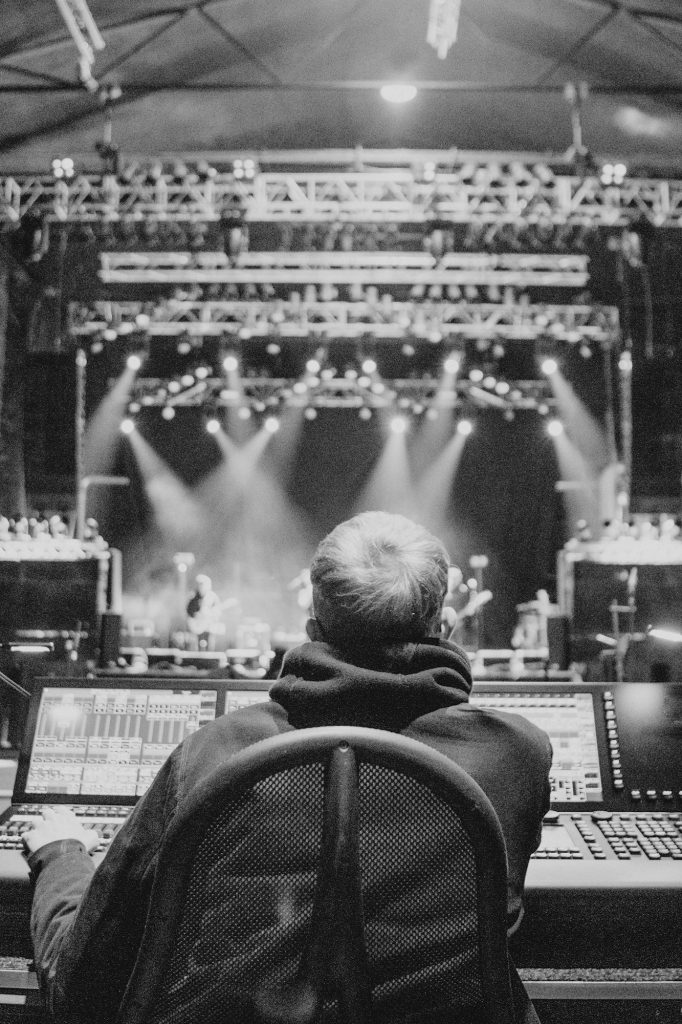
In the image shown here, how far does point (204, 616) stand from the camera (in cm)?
1072

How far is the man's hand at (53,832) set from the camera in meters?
1.32

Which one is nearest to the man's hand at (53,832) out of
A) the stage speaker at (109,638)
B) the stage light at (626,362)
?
the stage speaker at (109,638)

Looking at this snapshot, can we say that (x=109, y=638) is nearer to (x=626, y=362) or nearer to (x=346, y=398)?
(x=346, y=398)

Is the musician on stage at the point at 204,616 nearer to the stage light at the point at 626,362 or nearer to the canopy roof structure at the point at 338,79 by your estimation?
the canopy roof structure at the point at 338,79

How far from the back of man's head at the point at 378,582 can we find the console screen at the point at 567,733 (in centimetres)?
99

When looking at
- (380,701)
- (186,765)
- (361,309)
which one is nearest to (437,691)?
(380,701)

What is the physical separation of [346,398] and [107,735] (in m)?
9.91

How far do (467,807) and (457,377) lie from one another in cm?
1063

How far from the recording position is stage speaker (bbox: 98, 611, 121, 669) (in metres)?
8.94

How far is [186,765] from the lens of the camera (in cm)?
105

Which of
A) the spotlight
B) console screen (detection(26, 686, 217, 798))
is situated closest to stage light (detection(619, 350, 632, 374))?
the spotlight

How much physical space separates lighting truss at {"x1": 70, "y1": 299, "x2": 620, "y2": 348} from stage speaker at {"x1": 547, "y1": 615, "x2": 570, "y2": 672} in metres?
3.23

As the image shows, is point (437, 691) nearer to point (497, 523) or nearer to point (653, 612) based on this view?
point (653, 612)

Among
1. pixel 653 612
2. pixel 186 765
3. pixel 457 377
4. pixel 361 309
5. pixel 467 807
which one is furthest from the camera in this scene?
pixel 457 377
